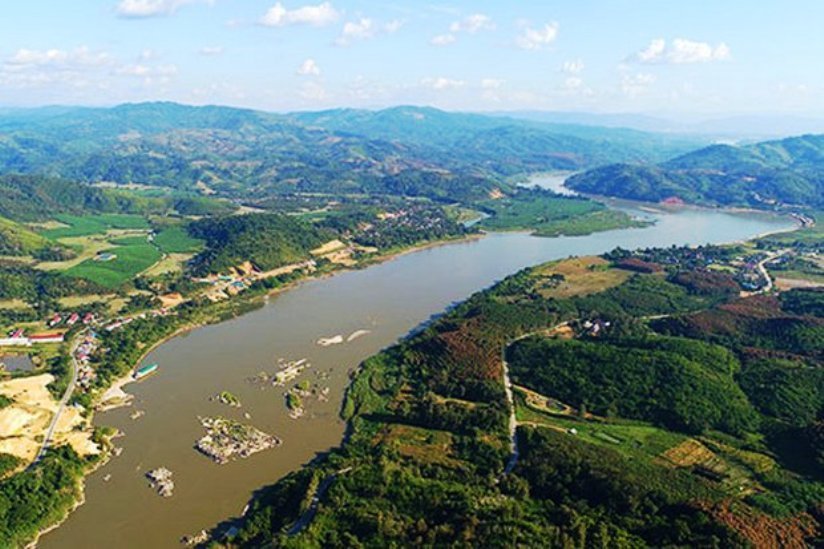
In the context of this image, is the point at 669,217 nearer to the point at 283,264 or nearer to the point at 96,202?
the point at 283,264

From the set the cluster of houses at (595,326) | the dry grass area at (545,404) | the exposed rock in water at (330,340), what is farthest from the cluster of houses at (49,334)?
the cluster of houses at (595,326)

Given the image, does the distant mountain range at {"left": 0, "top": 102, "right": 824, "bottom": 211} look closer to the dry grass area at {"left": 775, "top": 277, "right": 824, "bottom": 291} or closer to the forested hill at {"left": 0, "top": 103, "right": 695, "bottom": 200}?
the forested hill at {"left": 0, "top": 103, "right": 695, "bottom": 200}

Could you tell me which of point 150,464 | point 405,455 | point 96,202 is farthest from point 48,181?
point 405,455

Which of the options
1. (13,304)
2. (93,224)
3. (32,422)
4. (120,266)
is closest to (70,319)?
(13,304)

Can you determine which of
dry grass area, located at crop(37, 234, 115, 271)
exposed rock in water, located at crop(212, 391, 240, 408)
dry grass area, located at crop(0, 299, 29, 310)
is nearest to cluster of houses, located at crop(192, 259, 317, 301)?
dry grass area, located at crop(0, 299, 29, 310)

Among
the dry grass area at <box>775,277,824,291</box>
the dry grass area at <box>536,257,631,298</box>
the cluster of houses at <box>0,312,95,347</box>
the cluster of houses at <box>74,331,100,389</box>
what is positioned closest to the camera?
the cluster of houses at <box>74,331,100,389</box>
